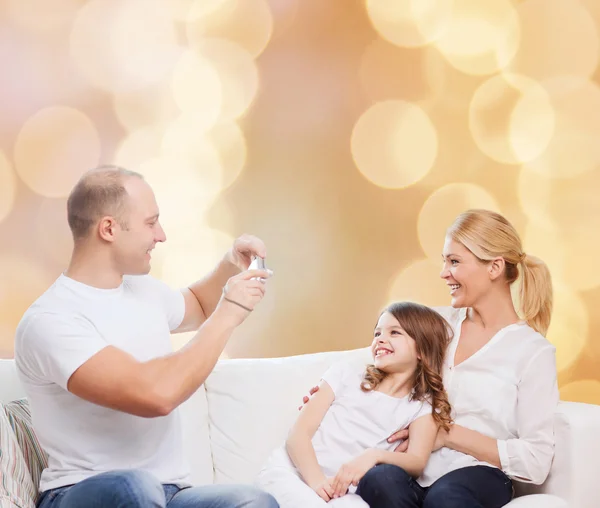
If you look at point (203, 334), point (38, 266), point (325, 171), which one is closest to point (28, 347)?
point (203, 334)

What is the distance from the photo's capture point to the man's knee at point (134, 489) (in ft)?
4.33

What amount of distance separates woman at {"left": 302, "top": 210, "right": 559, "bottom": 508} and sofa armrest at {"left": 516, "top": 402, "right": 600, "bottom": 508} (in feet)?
0.10

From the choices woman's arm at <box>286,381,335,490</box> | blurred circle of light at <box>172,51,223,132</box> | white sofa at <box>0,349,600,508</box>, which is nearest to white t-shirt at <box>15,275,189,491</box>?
woman's arm at <box>286,381,335,490</box>

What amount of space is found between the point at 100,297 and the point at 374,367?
2.51ft

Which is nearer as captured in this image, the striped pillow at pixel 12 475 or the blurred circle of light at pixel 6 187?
Answer: the striped pillow at pixel 12 475

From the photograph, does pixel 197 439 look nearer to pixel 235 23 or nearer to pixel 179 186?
pixel 179 186

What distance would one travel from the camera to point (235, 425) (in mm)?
2027

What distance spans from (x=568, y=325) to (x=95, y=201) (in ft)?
6.72

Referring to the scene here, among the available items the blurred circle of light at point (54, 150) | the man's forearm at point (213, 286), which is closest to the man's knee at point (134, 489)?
the man's forearm at point (213, 286)

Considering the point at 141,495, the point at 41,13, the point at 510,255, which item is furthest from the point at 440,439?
the point at 41,13

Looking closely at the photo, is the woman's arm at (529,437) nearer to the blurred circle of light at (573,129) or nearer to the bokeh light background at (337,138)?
the bokeh light background at (337,138)

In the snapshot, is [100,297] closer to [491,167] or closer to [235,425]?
[235,425]

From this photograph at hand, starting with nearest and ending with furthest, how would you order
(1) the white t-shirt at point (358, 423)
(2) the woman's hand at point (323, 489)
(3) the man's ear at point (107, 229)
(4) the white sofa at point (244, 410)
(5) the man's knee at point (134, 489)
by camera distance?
(5) the man's knee at point (134, 489) < (3) the man's ear at point (107, 229) < (2) the woman's hand at point (323, 489) < (1) the white t-shirt at point (358, 423) < (4) the white sofa at point (244, 410)

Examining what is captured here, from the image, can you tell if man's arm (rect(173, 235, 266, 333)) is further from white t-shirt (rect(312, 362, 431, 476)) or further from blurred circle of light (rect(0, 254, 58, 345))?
blurred circle of light (rect(0, 254, 58, 345))
